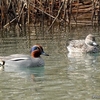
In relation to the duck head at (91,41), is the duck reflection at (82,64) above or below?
below

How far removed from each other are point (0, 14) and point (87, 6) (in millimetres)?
3243

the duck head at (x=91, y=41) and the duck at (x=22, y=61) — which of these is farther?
the duck head at (x=91, y=41)

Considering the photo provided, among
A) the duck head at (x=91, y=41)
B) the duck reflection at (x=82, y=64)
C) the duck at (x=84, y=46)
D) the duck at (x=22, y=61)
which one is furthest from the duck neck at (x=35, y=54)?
the duck head at (x=91, y=41)

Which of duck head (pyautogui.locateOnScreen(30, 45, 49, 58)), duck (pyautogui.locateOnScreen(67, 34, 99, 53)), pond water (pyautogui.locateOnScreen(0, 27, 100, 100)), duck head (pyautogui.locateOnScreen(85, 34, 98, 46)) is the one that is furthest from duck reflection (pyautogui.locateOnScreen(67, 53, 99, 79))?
duck head (pyautogui.locateOnScreen(30, 45, 49, 58))

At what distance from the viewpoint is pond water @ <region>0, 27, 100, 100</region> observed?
756cm

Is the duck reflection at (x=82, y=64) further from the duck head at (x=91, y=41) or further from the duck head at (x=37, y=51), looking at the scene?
the duck head at (x=37, y=51)

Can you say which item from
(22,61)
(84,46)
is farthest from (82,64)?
(84,46)

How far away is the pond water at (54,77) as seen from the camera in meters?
7.56

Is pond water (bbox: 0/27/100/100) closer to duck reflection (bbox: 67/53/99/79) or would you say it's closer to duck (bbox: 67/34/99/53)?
duck reflection (bbox: 67/53/99/79)

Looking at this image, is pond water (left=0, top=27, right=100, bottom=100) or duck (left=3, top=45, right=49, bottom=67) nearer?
pond water (left=0, top=27, right=100, bottom=100)

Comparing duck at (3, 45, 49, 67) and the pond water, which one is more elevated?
duck at (3, 45, 49, 67)

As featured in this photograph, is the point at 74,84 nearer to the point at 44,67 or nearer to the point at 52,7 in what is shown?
the point at 44,67

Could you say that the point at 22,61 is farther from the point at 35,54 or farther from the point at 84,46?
the point at 84,46

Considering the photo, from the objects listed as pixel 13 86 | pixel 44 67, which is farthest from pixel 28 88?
pixel 44 67
